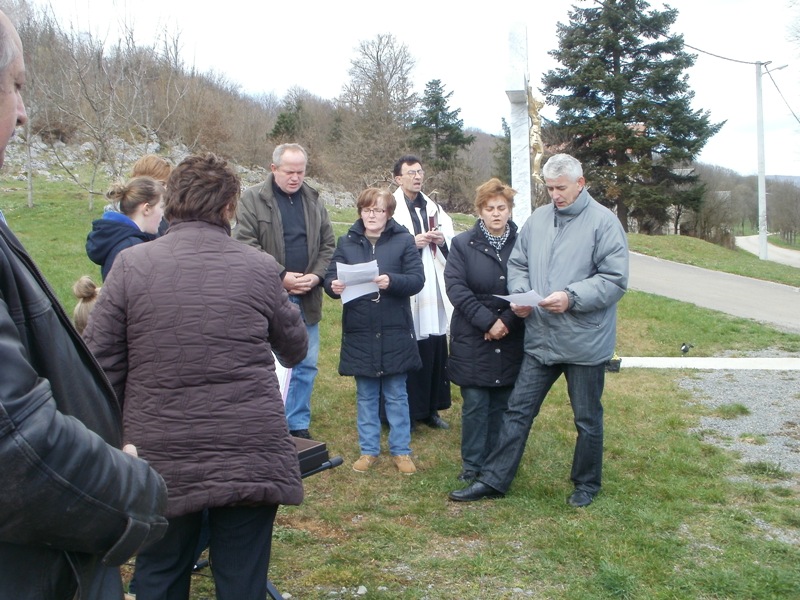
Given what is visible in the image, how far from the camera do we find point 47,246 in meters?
13.8

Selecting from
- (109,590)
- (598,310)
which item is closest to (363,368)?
(598,310)

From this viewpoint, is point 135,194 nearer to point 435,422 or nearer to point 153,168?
point 153,168

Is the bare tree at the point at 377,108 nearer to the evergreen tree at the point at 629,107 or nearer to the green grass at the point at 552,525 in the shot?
the evergreen tree at the point at 629,107

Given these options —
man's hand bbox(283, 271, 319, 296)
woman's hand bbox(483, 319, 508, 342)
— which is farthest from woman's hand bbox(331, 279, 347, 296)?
woman's hand bbox(483, 319, 508, 342)

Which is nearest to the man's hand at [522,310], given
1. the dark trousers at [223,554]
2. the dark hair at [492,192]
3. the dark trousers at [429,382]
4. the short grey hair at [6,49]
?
the dark hair at [492,192]

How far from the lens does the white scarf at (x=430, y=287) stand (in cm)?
582

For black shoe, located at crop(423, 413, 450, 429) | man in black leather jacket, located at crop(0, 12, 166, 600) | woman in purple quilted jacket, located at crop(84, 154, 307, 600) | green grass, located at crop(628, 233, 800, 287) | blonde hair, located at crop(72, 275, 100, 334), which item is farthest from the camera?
green grass, located at crop(628, 233, 800, 287)

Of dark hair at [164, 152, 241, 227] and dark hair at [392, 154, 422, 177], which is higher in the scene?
dark hair at [392, 154, 422, 177]

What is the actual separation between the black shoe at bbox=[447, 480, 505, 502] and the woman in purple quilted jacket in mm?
2178

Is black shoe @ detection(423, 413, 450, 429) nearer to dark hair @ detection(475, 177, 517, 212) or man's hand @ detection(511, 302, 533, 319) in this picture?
man's hand @ detection(511, 302, 533, 319)

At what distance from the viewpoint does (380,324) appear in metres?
5.03

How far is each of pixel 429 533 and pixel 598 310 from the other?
1.62 m

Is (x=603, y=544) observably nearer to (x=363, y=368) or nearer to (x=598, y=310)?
(x=598, y=310)

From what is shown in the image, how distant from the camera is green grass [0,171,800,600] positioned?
353 cm
